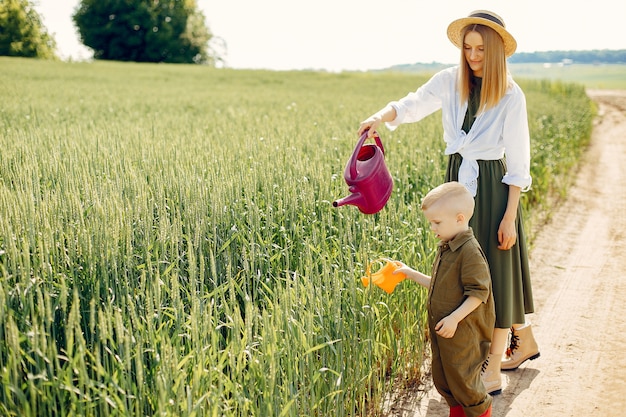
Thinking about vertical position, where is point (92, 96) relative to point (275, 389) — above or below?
above

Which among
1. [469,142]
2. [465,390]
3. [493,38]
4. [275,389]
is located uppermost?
[493,38]

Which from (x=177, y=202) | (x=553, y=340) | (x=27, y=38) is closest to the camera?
(x=177, y=202)

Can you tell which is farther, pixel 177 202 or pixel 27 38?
pixel 27 38

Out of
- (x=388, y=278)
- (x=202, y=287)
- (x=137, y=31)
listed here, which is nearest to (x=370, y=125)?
(x=388, y=278)

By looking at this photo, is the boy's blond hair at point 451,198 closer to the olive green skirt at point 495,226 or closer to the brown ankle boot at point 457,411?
the olive green skirt at point 495,226

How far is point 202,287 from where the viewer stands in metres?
2.70

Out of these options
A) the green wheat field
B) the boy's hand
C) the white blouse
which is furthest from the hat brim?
the boy's hand

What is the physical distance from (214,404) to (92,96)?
13282 millimetres

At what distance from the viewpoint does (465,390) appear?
289 centimetres

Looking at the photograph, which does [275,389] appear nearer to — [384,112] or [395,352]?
[395,352]

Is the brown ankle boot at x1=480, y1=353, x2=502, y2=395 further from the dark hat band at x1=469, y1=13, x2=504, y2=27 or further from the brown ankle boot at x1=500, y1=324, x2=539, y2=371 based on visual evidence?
the dark hat band at x1=469, y1=13, x2=504, y2=27

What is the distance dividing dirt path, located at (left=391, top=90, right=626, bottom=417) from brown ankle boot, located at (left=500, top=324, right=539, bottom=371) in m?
0.06

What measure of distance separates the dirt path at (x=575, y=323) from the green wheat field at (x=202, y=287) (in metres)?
0.62

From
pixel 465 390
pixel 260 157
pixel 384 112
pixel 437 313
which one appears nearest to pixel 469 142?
pixel 384 112
